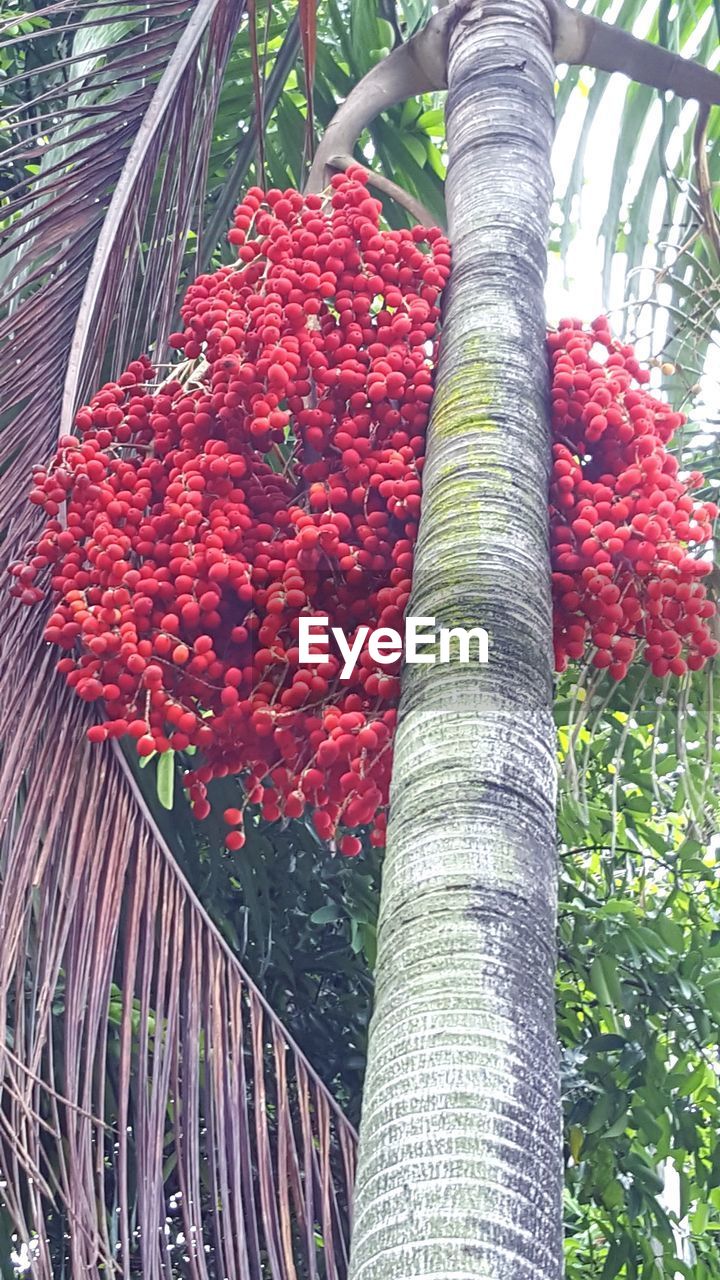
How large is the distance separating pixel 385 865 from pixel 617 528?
2.03 ft

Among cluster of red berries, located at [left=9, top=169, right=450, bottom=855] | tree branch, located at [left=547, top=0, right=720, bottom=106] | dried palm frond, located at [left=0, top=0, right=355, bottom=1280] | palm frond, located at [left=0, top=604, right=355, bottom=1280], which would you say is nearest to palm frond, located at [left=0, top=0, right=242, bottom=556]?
dried palm frond, located at [left=0, top=0, right=355, bottom=1280]

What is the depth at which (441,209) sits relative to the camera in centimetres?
317

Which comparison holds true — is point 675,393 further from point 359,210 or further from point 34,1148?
point 34,1148

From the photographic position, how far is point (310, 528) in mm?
1619

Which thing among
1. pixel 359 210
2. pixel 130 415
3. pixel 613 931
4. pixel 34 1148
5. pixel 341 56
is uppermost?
pixel 341 56

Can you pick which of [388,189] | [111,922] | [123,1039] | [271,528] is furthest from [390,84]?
[123,1039]

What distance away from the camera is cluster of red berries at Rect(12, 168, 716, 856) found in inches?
65.4

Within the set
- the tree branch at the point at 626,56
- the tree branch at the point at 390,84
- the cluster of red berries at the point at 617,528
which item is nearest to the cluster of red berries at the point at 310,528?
the cluster of red berries at the point at 617,528

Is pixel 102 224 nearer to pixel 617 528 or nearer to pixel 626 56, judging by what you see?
pixel 626 56

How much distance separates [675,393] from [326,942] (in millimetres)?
1334

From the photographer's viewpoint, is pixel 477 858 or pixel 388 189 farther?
pixel 388 189

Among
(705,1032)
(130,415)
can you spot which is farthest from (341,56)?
(705,1032)

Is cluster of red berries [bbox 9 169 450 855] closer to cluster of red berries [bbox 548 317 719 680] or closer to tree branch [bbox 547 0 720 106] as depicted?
cluster of red berries [bbox 548 317 719 680]

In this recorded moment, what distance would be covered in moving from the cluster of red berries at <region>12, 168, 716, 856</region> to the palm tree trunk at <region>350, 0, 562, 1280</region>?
10 centimetres
